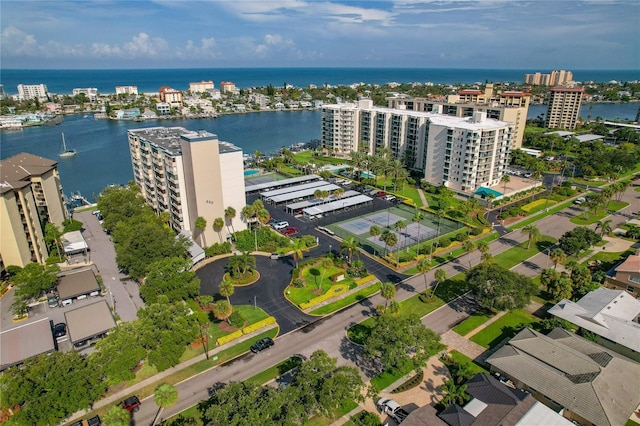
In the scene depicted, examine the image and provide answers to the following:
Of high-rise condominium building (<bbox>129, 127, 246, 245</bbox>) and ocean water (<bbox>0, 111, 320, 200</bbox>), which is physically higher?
high-rise condominium building (<bbox>129, 127, 246, 245</bbox>)

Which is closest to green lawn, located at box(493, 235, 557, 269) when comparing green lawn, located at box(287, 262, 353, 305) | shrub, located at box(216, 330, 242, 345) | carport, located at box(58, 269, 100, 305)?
green lawn, located at box(287, 262, 353, 305)

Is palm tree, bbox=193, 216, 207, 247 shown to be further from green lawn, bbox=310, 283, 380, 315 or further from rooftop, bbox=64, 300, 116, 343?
green lawn, bbox=310, 283, 380, 315

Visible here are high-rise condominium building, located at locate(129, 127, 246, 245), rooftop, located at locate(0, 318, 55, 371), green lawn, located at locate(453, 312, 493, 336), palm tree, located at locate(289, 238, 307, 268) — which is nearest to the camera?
rooftop, located at locate(0, 318, 55, 371)

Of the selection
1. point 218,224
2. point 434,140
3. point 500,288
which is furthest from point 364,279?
point 434,140

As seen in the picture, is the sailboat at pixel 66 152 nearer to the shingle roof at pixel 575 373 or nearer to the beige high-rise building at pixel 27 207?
the beige high-rise building at pixel 27 207

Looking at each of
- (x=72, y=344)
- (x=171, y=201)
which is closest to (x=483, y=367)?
(x=72, y=344)

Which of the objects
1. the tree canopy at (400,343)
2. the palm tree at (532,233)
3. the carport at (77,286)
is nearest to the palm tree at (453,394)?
the tree canopy at (400,343)

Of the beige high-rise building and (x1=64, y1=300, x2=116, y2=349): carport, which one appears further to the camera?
the beige high-rise building

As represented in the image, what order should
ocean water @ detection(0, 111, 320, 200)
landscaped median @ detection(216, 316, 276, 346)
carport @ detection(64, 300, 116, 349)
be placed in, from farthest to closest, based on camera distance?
ocean water @ detection(0, 111, 320, 200) < landscaped median @ detection(216, 316, 276, 346) < carport @ detection(64, 300, 116, 349)
